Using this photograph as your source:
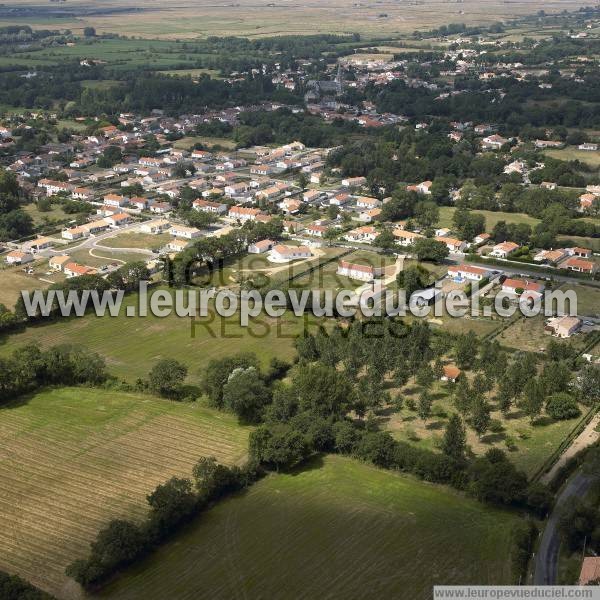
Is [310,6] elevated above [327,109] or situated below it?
above

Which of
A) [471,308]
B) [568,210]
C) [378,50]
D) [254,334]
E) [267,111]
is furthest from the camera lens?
[378,50]

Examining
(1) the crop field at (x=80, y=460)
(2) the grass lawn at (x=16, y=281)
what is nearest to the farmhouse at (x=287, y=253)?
(2) the grass lawn at (x=16, y=281)

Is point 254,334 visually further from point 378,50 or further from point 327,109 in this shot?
point 378,50

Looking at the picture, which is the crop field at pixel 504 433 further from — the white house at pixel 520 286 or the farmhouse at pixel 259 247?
the farmhouse at pixel 259 247

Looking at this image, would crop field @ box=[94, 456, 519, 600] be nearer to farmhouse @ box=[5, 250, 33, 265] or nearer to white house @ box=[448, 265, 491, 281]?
white house @ box=[448, 265, 491, 281]

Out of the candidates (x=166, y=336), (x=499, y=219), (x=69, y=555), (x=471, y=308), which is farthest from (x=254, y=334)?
(x=499, y=219)

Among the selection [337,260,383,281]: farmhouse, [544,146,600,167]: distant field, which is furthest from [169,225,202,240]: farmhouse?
[544,146,600,167]: distant field

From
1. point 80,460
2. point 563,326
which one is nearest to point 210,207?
point 563,326

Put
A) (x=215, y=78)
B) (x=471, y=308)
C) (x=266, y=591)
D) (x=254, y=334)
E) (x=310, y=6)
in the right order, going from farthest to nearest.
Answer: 1. (x=310, y=6)
2. (x=215, y=78)
3. (x=471, y=308)
4. (x=254, y=334)
5. (x=266, y=591)
